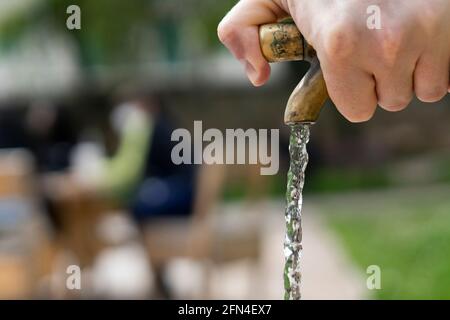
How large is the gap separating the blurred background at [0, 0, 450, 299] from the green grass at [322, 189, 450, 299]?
0.02 m

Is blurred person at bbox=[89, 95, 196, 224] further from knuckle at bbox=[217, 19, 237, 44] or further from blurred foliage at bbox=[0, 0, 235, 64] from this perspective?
blurred foliage at bbox=[0, 0, 235, 64]

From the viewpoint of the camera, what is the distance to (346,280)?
6.49 meters

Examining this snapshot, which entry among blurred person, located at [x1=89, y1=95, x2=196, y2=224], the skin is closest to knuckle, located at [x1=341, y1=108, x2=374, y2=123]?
the skin

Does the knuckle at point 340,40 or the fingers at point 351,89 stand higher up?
the knuckle at point 340,40

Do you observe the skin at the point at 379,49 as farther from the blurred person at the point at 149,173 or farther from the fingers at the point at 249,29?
the blurred person at the point at 149,173

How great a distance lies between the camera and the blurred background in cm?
506

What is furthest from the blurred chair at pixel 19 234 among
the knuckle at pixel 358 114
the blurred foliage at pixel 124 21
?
the blurred foliage at pixel 124 21

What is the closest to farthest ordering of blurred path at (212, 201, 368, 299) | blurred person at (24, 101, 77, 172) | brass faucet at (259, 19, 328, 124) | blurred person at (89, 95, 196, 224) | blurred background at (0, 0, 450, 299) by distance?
brass faucet at (259, 19, 328, 124)
blurred background at (0, 0, 450, 299)
blurred person at (89, 95, 196, 224)
blurred path at (212, 201, 368, 299)
blurred person at (24, 101, 77, 172)

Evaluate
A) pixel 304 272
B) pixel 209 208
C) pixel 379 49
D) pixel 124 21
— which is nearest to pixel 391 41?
pixel 379 49

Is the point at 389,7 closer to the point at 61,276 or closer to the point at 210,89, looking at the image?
the point at 61,276

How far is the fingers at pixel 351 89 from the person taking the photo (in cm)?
98

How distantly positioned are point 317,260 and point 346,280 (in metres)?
1.08

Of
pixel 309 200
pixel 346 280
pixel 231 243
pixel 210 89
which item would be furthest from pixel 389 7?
pixel 210 89

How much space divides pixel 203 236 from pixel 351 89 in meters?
4.23
